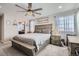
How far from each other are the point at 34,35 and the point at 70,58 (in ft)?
2.52

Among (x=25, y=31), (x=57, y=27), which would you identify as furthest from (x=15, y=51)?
(x=57, y=27)

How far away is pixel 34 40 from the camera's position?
1817mm

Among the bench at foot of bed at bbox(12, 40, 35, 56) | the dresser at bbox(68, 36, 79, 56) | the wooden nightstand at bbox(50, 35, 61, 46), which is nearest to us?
the dresser at bbox(68, 36, 79, 56)

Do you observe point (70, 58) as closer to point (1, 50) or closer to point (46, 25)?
point (46, 25)

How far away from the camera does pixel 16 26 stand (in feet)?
6.15

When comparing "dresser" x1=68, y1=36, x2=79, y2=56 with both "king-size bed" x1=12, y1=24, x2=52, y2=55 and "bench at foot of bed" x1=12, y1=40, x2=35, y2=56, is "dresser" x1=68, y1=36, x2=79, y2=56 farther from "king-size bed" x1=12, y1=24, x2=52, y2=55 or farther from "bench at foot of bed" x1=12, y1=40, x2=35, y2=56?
"bench at foot of bed" x1=12, y1=40, x2=35, y2=56

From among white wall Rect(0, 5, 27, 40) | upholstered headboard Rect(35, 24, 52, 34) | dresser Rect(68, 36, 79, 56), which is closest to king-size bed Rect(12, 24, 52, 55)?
upholstered headboard Rect(35, 24, 52, 34)

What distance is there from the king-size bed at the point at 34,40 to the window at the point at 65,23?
0.18 m

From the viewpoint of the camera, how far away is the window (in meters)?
1.83

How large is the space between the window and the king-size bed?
0.59ft

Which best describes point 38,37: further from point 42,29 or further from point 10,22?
point 10,22

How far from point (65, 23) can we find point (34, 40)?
664 millimetres

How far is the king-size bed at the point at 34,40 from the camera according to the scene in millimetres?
1781

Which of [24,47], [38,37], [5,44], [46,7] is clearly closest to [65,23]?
[46,7]
